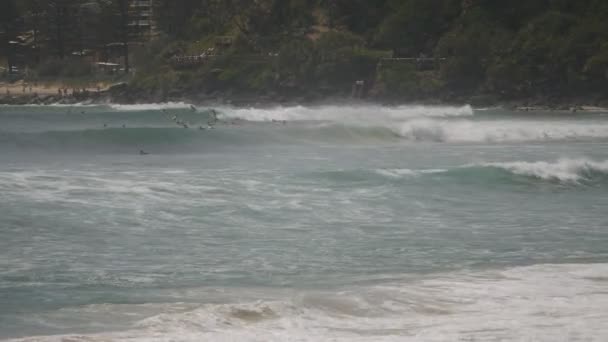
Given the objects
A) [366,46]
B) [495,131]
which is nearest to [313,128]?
[495,131]

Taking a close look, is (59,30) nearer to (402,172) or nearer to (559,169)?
(402,172)

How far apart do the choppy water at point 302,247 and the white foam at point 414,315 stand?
0.03 metres

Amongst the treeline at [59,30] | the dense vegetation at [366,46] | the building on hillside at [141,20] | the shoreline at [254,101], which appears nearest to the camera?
the shoreline at [254,101]

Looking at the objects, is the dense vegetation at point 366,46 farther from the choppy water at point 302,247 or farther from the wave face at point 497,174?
the wave face at point 497,174

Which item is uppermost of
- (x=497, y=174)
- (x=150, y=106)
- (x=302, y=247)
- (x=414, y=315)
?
(x=414, y=315)

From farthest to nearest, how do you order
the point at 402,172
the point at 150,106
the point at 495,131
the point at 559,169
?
the point at 150,106 → the point at 495,131 → the point at 559,169 → the point at 402,172

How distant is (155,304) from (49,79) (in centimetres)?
7190

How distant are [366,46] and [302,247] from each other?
188 ft

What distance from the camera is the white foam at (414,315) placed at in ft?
36.0

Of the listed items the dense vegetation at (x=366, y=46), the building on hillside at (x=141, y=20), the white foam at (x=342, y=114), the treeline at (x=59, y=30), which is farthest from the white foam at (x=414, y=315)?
the building on hillside at (x=141, y=20)

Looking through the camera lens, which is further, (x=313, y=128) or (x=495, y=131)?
(x=313, y=128)

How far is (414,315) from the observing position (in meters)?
11.9

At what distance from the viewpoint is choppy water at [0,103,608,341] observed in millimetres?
11523

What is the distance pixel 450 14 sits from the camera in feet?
232
